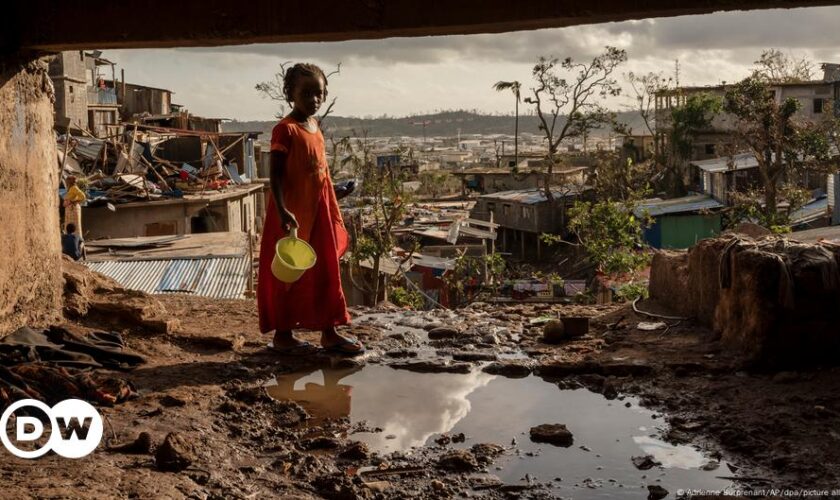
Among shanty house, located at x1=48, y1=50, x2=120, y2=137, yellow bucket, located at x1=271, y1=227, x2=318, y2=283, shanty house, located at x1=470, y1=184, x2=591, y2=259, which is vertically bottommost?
shanty house, located at x1=470, y1=184, x2=591, y2=259

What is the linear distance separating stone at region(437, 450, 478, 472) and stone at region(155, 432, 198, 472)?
955 mm

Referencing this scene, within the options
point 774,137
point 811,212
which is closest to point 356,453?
point 774,137

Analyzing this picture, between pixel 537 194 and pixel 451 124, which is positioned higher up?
pixel 451 124

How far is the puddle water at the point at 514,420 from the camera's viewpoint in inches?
132

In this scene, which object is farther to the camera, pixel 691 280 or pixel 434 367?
pixel 691 280

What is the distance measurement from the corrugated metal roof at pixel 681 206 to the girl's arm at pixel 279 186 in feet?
76.7

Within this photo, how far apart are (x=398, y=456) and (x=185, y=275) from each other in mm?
7323

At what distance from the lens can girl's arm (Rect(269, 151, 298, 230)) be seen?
16.4 ft

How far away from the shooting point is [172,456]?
3.28 m

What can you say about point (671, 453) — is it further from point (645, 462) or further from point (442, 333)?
point (442, 333)

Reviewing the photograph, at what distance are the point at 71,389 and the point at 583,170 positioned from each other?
3902 cm

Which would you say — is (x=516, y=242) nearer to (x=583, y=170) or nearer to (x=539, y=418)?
(x=583, y=170)

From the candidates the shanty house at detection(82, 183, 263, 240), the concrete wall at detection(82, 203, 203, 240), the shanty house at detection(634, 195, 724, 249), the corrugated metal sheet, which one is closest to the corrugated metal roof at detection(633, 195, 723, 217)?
the shanty house at detection(634, 195, 724, 249)

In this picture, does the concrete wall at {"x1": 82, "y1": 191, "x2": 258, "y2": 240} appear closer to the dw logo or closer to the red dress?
the red dress
